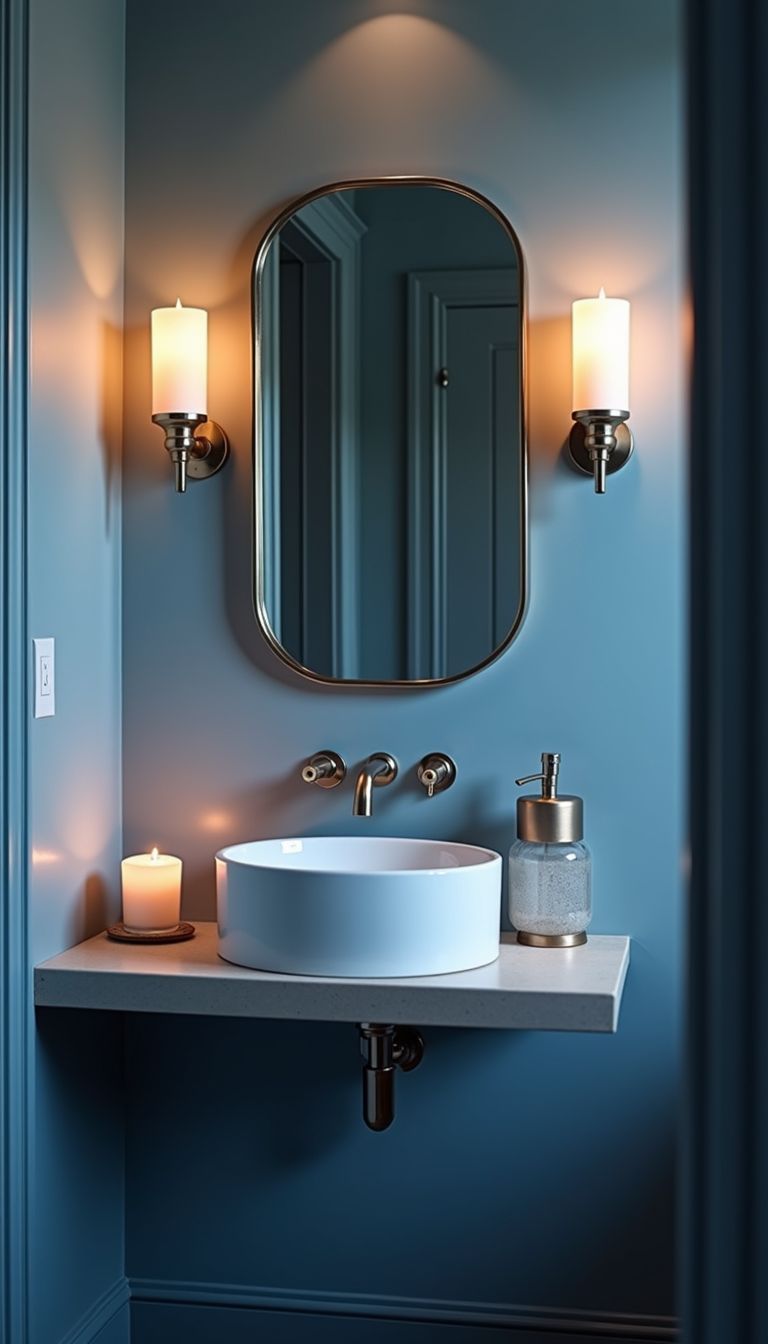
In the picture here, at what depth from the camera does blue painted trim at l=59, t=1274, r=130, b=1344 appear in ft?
6.81

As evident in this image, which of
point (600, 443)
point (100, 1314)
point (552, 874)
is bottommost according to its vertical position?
point (100, 1314)

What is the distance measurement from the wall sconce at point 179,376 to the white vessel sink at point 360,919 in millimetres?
680

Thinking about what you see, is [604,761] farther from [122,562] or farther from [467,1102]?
[122,562]

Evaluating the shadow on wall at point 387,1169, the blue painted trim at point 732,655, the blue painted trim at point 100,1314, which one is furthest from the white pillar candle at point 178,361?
the blue painted trim at point 732,655

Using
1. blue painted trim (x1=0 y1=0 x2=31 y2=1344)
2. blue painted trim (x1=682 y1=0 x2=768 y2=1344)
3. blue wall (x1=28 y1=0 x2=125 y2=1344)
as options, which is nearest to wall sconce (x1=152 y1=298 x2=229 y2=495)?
blue wall (x1=28 y1=0 x2=125 y2=1344)

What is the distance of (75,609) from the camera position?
6.81ft

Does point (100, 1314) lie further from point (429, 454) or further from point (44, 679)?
point (429, 454)

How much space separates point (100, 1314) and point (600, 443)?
1556 millimetres

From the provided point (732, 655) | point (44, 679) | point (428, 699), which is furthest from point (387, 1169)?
point (732, 655)

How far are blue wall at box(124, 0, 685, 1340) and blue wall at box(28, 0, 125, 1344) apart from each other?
0.20 feet

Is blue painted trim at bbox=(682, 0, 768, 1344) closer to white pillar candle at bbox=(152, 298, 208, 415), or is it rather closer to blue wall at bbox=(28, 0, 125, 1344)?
blue wall at bbox=(28, 0, 125, 1344)

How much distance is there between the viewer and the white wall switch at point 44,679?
75.9 inches

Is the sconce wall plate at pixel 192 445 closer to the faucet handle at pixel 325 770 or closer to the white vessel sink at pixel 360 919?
the faucet handle at pixel 325 770

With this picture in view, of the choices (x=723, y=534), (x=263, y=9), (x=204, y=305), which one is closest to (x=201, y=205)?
(x=204, y=305)
